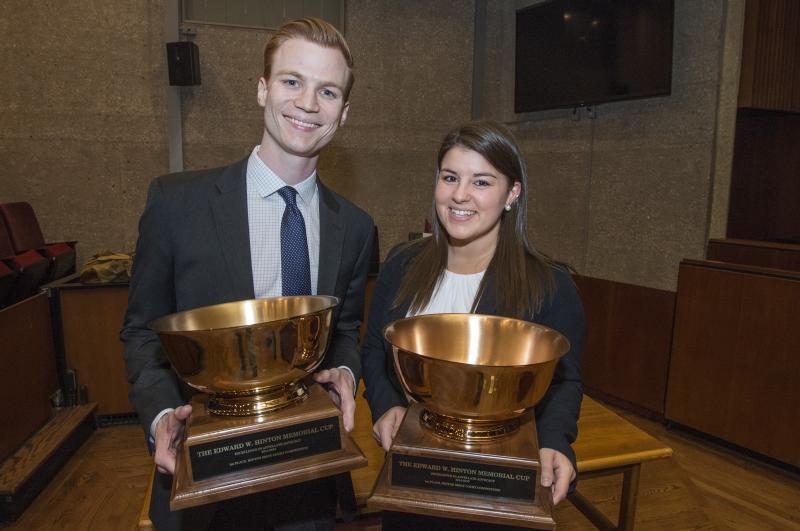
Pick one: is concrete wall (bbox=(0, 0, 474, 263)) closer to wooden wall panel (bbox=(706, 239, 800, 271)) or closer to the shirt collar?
wooden wall panel (bbox=(706, 239, 800, 271))

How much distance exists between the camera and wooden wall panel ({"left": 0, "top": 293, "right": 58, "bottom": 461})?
2317 mm

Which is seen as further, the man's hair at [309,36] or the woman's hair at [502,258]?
the woman's hair at [502,258]

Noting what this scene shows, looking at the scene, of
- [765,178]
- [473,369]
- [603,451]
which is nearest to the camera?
[473,369]

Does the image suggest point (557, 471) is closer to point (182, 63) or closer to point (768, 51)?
point (768, 51)

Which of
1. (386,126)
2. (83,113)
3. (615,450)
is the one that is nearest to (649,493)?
(615,450)

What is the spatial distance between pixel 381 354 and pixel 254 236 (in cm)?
40

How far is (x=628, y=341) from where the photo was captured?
3.29m

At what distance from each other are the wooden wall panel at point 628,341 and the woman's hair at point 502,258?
2166 millimetres

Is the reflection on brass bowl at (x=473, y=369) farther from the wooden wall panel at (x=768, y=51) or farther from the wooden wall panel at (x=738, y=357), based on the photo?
the wooden wall panel at (x=768, y=51)

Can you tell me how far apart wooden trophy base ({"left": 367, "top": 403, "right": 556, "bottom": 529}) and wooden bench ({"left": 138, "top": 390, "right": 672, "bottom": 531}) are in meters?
0.63

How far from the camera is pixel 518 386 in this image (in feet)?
2.49

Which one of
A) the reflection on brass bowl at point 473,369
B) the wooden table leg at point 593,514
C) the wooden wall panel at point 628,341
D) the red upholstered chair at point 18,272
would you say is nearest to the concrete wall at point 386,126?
the wooden wall panel at point 628,341

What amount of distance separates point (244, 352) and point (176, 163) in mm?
3541

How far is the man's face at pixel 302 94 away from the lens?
3.37ft
